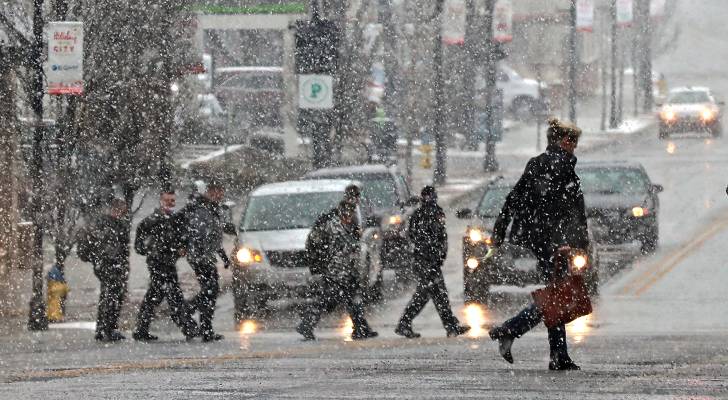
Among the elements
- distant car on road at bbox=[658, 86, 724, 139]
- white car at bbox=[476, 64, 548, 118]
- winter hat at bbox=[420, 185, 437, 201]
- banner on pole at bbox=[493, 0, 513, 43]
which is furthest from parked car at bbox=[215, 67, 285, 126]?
winter hat at bbox=[420, 185, 437, 201]

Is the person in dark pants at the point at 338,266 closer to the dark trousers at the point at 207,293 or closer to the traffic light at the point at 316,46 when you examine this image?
the dark trousers at the point at 207,293

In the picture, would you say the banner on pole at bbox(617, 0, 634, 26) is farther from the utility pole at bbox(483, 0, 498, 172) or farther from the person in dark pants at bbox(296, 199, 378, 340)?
the person in dark pants at bbox(296, 199, 378, 340)

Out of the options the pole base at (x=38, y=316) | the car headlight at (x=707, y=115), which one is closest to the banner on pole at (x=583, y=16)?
the car headlight at (x=707, y=115)

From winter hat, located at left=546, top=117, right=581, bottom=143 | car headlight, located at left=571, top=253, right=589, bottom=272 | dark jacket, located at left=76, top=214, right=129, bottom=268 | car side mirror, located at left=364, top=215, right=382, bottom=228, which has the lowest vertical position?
car side mirror, located at left=364, top=215, right=382, bottom=228

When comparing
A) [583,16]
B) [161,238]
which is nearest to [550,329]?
[161,238]

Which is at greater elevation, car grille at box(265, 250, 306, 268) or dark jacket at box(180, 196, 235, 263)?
dark jacket at box(180, 196, 235, 263)

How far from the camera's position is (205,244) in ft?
52.8

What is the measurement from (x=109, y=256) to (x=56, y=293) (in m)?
2.78

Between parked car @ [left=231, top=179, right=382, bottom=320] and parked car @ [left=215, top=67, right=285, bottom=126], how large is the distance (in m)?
19.6

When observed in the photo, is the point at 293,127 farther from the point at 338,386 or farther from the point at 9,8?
the point at 338,386

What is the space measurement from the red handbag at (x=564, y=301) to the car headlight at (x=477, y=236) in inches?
401

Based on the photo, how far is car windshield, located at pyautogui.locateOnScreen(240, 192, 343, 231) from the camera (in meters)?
20.8

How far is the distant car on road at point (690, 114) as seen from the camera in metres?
47.4

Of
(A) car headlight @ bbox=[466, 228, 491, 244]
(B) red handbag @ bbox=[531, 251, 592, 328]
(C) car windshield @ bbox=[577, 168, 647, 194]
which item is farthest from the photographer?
(C) car windshield @ bbox=[577, 168, 647, 194]
